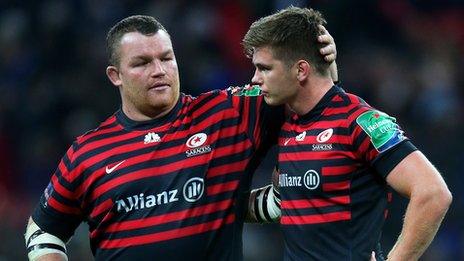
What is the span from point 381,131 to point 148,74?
1.35 metres

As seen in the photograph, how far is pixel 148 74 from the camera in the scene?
5473 millimetres

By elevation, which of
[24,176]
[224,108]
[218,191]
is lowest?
[24,176]

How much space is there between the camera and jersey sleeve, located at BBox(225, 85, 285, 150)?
5.48 metres

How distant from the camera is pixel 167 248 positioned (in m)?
5.34

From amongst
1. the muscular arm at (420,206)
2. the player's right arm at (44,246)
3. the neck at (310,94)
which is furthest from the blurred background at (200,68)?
the muscular arm at (420,206)

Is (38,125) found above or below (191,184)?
below

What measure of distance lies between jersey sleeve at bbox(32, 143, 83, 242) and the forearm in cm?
182

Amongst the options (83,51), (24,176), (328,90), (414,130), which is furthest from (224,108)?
(83,51)

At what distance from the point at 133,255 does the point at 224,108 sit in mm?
901

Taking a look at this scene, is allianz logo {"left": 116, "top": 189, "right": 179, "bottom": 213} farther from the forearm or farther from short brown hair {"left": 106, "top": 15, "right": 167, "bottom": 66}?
the forearm

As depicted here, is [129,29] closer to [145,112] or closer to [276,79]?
[145,112]

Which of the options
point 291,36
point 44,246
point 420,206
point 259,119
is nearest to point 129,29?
point 259,119

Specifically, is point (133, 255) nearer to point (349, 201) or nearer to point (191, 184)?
point (191, 184)

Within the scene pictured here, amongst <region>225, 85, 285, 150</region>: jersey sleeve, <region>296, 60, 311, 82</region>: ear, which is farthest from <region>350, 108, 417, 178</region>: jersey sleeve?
<region>225, 85, 285, 150</region>: jersey sleeve
